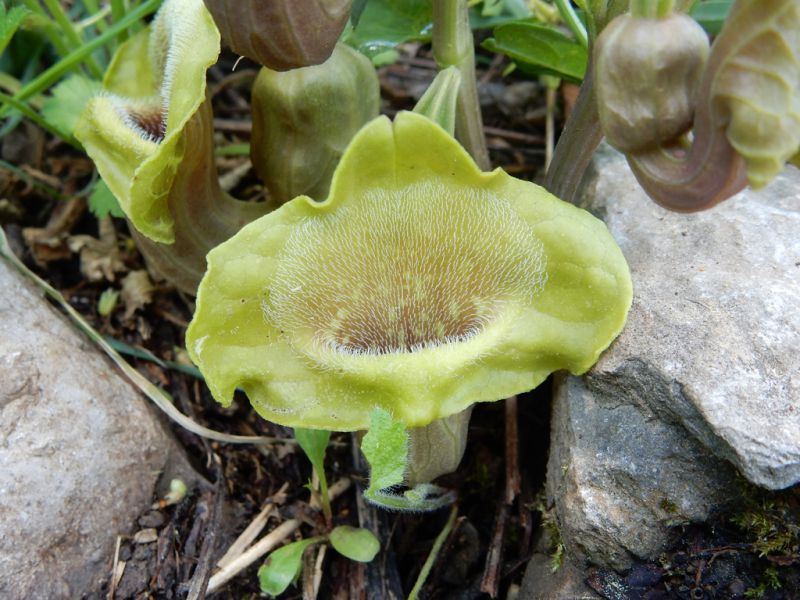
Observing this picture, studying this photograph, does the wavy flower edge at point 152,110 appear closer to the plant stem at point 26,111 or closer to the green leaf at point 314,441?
the plant stem at point 26,111

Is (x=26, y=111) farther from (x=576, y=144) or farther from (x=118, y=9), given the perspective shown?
(x=576, y=144)

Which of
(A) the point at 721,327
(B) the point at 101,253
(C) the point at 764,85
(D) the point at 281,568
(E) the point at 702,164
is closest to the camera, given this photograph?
(C) the point at 764,85

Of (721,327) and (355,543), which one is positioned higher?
(721,327)

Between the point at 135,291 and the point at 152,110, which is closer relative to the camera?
the point at 152,110

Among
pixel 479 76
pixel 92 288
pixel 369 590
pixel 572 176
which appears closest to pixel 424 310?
pixel 572 176

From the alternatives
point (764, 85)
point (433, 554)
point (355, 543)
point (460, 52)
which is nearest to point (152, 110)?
point (460, 52)

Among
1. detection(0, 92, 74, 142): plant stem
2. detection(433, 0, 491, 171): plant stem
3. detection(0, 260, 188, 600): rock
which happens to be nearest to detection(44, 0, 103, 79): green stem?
detection(0, 92, 74, 142): plant stem

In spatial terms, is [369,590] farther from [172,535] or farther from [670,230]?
[670,230]
